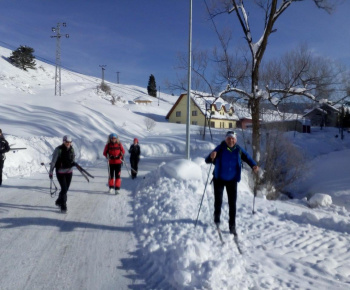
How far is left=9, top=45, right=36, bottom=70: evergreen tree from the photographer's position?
234 ft

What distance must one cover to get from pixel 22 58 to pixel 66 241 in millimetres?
78068

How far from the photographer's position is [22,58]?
235 feet

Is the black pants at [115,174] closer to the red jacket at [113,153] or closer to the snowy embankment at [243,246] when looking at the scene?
the red jacket at [113,153]

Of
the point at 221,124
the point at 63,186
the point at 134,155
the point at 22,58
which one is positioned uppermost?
the point at 22,58

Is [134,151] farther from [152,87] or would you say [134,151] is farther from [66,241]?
[152,87]

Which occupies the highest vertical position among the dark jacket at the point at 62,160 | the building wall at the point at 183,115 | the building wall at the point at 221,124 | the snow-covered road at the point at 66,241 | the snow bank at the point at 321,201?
the building wall at the point at 183,115

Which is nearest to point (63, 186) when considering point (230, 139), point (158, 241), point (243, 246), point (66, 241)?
point (66, 241)

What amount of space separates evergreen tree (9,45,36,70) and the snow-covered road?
7303 centimetres

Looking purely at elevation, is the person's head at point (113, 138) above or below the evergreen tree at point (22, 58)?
below

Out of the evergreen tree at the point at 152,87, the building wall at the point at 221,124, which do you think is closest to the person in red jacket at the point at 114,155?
the building wall at the point at 221,124

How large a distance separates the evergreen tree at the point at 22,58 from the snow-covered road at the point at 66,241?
73032 millimetres

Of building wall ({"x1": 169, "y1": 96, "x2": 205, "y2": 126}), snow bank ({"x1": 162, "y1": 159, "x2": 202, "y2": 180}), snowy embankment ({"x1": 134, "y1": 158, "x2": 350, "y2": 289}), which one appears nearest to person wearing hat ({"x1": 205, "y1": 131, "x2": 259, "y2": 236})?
snowy embankment ({"x1": 134, "y1": 158, "x2": 350, "y2": 289})

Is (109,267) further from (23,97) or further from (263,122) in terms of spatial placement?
(23,97)

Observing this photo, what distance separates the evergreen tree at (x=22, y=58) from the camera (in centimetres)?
7119
